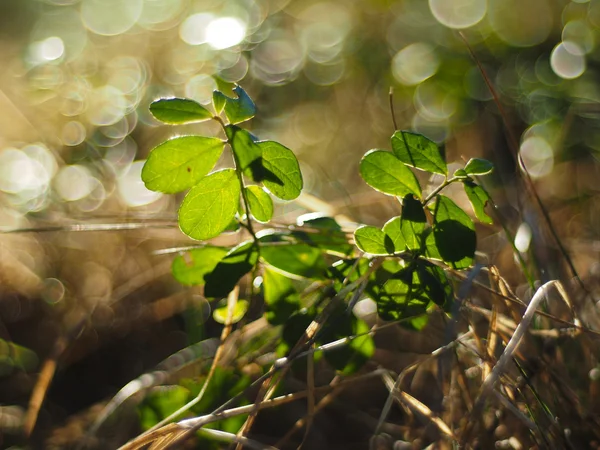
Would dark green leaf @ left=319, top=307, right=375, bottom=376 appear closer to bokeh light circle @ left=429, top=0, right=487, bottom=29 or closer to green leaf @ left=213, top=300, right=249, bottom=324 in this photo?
green leaf @ left=213, top=300, right=249, bottom=324

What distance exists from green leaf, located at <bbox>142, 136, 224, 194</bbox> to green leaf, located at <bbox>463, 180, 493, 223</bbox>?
0.51 m

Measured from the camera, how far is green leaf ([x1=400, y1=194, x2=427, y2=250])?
122 centimetres

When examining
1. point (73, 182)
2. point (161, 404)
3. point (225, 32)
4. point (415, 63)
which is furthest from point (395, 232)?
point (225, 32)

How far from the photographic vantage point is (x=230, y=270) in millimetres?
1314

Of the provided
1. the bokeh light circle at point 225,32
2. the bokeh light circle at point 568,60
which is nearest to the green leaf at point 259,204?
the bokeh light circle at point 568,60

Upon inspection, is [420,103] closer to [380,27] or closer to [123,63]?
[380,27]

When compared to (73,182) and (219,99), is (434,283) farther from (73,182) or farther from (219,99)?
(73,182)

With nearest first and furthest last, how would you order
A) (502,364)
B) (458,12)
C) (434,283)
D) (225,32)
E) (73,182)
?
(502,364) → (434,283) → (73,182) → (458,12) → (225,32)

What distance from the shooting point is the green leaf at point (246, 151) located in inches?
48.0

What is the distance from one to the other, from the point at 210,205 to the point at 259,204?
110 mm

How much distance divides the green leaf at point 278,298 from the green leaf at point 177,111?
41 centimetres

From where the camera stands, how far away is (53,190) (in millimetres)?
3193

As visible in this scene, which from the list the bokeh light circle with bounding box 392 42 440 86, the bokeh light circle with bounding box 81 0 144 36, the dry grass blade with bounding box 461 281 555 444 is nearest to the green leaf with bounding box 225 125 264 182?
the dry grass blade with bounding box 461 281 555 444

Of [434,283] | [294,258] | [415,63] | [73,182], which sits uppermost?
[434,283]
